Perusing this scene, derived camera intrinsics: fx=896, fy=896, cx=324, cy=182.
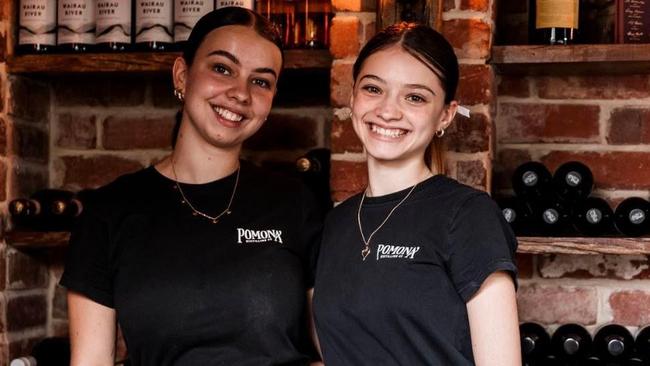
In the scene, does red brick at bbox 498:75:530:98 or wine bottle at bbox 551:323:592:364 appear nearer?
wine bottle at bbox 551:323:592:364

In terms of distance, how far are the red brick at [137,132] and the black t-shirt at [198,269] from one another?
29.0 inches

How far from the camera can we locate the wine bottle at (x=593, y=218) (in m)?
1.98

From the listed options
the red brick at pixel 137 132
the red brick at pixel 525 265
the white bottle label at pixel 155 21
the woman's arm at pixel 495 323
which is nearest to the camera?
the woman's arm at pixel 495 323

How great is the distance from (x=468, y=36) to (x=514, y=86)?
0.40 meters

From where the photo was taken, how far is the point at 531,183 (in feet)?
6.68

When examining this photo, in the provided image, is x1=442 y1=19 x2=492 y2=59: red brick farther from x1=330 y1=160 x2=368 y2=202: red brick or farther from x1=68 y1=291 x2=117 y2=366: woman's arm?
x1=68 y1=291 x2=117 y2=366: woman's arm

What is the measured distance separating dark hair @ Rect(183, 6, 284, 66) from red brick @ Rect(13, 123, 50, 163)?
0.73 m

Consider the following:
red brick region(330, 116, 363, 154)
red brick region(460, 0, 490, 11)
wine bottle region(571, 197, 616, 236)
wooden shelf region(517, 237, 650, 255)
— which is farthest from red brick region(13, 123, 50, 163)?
wine bottle region(571, 197, 616, 236)

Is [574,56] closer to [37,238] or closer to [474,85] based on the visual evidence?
[474,85]

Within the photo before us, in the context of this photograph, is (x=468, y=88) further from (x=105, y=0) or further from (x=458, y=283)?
(x=105, y=0)

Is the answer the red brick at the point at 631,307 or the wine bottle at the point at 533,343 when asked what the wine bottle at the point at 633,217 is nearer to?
the red brick at the point at 631,307

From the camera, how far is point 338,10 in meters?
1.89

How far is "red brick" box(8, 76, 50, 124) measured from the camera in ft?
7.09

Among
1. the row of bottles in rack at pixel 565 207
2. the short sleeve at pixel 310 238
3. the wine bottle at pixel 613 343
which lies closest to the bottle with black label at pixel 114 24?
the short sleeve at pixel 310 238
